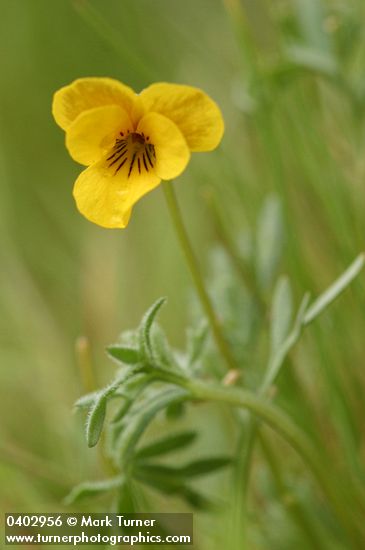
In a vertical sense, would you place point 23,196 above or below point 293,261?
above

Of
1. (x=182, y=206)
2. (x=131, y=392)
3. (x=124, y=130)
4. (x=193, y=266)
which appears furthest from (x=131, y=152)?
(x=182, y=206)

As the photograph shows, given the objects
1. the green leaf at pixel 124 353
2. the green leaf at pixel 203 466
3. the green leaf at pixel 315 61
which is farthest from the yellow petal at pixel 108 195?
the green leaf at pixel 315 61

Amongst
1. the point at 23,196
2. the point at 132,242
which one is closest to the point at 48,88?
the point at 23,196

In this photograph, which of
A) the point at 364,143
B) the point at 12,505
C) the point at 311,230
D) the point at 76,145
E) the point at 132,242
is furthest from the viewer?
the point at 132,242

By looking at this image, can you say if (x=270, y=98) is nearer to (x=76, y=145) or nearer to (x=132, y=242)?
(x=76, y=145)

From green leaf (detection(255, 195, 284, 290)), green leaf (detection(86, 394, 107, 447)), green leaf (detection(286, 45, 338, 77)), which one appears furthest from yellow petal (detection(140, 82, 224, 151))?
green leaf (detection(286, 45, 338, 77))

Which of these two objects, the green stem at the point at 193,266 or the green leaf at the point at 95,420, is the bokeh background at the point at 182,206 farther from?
the green leaf at the point at 95,420

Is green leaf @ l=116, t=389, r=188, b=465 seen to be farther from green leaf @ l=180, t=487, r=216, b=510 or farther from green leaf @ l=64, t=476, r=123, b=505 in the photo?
green leaf @ l=180, t=487, r=216, b=510
